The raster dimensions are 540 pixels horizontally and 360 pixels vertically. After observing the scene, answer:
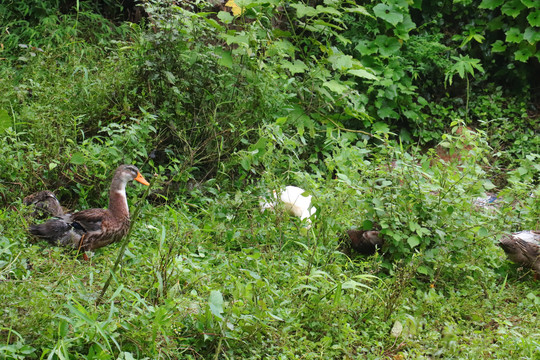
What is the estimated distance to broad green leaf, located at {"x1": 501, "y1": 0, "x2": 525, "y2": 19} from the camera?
783cm

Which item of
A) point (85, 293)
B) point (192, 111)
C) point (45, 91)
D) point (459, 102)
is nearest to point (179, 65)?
point (192, 111)

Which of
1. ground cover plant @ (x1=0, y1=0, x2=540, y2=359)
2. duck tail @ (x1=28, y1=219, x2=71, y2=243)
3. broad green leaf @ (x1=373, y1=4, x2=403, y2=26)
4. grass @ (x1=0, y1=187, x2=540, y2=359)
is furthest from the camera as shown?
broad green leaf @ (x1=373, y1=4, x2=403, y2=26)

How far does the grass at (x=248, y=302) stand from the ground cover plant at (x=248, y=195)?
0.01 metres

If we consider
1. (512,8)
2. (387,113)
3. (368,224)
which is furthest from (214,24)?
(512,8)

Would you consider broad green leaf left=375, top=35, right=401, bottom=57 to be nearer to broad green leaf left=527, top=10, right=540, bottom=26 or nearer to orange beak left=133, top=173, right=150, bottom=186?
broad green leaf left=527, top=10, right=540, bottom=26

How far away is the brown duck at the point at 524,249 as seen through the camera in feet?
15.0

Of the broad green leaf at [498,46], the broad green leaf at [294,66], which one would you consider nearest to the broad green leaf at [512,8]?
the broad green leaf at [498,46]

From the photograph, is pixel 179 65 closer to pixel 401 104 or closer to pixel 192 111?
pixel 192 111

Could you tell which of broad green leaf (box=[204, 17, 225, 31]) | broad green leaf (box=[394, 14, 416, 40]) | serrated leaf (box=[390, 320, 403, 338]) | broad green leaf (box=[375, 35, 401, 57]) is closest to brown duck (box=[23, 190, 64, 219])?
broad green leaf (box=[204, 17, 225, 31])

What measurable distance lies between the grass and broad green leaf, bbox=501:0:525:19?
435 cm

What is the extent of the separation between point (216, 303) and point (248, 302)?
238mm

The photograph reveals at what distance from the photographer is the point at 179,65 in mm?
5574

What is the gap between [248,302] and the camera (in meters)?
3.25

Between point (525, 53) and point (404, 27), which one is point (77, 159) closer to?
point (404, 27)
